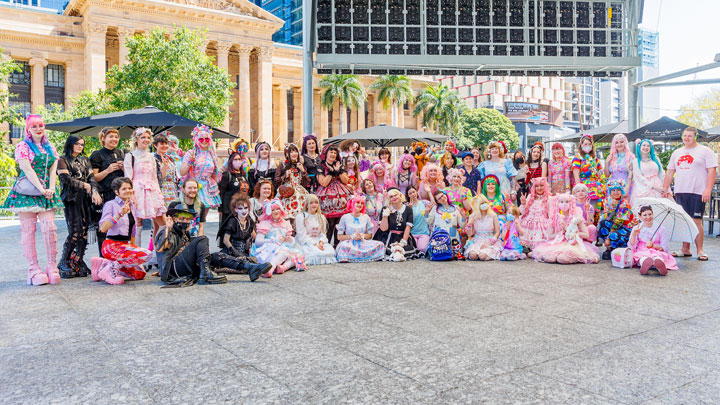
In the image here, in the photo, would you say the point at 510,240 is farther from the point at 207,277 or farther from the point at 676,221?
the point at 207,277

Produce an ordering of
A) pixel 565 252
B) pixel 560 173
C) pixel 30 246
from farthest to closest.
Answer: pixel 560 173, pixel 565 252, pixel 30 246

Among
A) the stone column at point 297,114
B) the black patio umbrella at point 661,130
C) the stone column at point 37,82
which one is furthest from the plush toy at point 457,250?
the stone column at point 297,114

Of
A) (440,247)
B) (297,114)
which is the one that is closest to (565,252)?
(440,247)

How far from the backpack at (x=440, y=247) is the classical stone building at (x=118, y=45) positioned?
123ft

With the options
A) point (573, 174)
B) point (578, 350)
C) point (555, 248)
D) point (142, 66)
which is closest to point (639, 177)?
point (573, 174)

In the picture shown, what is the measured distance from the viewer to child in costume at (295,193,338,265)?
346 inches

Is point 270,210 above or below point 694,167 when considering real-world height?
below

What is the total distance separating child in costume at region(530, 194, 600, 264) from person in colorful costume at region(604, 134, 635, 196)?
4.24 ft

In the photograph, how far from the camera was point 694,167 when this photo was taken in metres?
9.45

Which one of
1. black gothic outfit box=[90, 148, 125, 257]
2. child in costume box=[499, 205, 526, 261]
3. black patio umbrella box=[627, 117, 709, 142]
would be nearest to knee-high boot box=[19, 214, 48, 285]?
black gothic outfit box=[90, 148, 125, 257]

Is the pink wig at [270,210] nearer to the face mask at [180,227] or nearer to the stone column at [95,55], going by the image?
the face mask at [180,227]

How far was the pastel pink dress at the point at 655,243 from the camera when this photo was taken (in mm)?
7855

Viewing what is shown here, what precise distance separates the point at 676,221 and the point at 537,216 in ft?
6.94

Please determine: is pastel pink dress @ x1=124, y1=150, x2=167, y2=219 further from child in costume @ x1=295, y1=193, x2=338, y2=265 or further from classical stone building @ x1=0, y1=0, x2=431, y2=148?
classical stone building @ x1=0, y1=0, x2=431, y2=148
